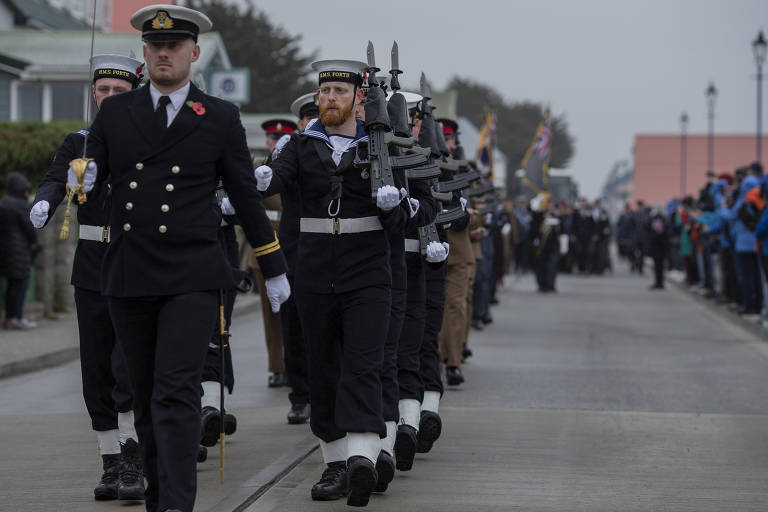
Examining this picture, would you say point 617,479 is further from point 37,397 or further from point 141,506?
point 37,397

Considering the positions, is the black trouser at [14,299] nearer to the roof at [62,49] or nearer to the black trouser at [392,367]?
the black trouser at [392,367]

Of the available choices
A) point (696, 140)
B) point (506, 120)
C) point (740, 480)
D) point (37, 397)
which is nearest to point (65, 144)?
point (740, 480)

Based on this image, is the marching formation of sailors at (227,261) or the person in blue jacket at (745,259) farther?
the person in blue jacket at (745,259)

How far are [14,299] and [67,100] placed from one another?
1997 centimetres

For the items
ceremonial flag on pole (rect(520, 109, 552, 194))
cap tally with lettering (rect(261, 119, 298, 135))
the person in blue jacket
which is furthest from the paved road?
ceremonial flag on pole (rect(520, 109, 552, 194))

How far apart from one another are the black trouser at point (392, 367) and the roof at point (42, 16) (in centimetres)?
3664

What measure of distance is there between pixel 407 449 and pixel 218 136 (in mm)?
2608

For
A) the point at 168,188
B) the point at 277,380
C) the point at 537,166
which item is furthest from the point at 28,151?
the point at 168,188

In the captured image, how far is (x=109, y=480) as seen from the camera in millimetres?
6770

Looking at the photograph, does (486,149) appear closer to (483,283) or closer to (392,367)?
(483,283)

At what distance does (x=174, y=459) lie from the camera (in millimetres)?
5328

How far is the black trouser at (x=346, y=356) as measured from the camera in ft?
21.1

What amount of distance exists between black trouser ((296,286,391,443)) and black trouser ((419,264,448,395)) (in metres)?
1.60

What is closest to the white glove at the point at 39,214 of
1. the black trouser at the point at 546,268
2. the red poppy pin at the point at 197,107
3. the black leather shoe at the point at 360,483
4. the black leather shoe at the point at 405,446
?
the red poppy pin at the point at 197,107
